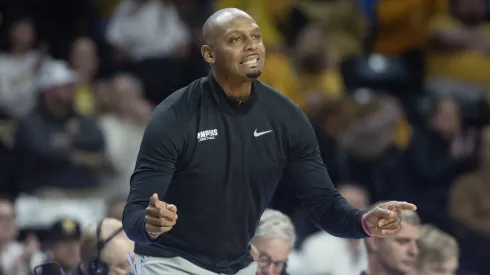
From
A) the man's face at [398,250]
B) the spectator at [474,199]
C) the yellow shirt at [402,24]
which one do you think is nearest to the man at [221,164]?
the man's face at [398,250]

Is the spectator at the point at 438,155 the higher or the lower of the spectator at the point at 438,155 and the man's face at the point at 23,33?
the lower

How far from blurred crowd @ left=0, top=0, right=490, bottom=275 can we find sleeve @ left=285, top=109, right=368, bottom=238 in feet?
7.43

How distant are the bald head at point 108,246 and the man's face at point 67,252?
30.6 inches

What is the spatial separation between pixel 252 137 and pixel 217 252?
1.54 feet

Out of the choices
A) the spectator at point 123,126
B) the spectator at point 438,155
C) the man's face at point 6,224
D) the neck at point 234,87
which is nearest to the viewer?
the neck at point 234,87

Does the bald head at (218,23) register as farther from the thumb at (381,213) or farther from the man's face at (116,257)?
the man's face at (116,257)

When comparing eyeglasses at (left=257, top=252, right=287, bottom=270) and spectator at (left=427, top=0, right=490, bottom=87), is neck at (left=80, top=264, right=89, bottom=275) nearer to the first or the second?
eyeglasses at (left=257, top=252, right=287, bottom=270)

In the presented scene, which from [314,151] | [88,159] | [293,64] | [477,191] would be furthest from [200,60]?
[314,151]

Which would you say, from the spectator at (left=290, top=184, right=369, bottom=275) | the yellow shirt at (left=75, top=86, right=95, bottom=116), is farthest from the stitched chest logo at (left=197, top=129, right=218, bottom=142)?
the yellow shirt at (left=75, top=86, right=95, bottom=116)

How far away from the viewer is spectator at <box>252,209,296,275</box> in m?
5.47

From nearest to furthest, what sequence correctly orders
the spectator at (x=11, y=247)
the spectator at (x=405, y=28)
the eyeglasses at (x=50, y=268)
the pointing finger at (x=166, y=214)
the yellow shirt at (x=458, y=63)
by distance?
1. the pointing finger at (x=166, y=214)
2. the eyeglasses at (x=50, y=268)
3. the spectator at (x=11, y=247)
4. the yellow shirt at (x=458, y=63)
5. the spectator at (x=405, y=28)

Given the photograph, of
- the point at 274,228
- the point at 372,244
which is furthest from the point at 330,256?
the point at 274,228

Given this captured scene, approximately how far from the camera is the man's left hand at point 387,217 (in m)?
3.98

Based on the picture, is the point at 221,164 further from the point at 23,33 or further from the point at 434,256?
the point at 23,33
